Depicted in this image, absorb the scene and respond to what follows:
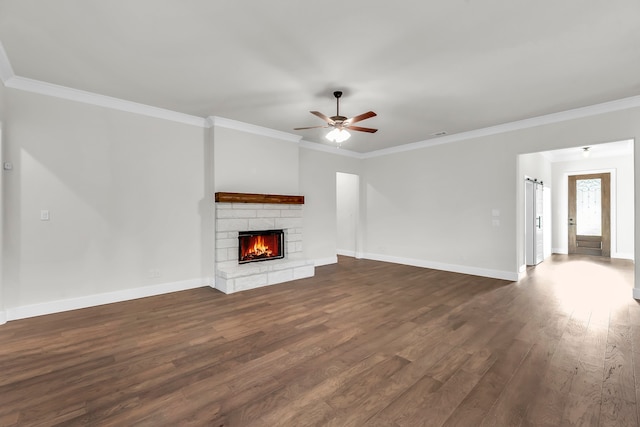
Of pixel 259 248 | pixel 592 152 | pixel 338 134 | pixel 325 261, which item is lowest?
pixel 325 261

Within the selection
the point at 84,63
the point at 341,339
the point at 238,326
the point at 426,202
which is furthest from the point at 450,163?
the point at 84,63

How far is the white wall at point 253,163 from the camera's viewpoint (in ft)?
16.0

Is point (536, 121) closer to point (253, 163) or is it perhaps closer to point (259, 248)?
point (253, 163)

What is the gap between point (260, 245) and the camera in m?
5.35

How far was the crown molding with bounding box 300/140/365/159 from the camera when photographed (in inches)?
253

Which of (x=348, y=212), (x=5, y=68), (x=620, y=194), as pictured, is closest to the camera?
(x=5, y=68)

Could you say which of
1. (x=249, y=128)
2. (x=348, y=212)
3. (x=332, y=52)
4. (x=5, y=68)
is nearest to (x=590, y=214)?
(x=348, y=212)

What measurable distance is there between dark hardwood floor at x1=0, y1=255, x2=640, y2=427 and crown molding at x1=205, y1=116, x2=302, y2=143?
2809 millimetres

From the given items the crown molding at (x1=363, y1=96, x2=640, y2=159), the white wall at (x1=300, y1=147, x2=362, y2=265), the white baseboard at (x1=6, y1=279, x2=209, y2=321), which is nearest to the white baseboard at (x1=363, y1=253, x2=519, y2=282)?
the white wall at (x1=300, y1=147, x2=362, y2=265)

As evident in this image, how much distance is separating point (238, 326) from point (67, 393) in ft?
4.75

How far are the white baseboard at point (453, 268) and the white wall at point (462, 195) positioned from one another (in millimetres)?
20

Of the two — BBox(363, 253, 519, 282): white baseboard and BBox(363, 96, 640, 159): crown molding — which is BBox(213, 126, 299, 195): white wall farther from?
BBox(363, 253, 519, 282): white baseboard

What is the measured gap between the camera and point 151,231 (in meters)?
4.37

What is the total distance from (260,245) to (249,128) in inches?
83.8
